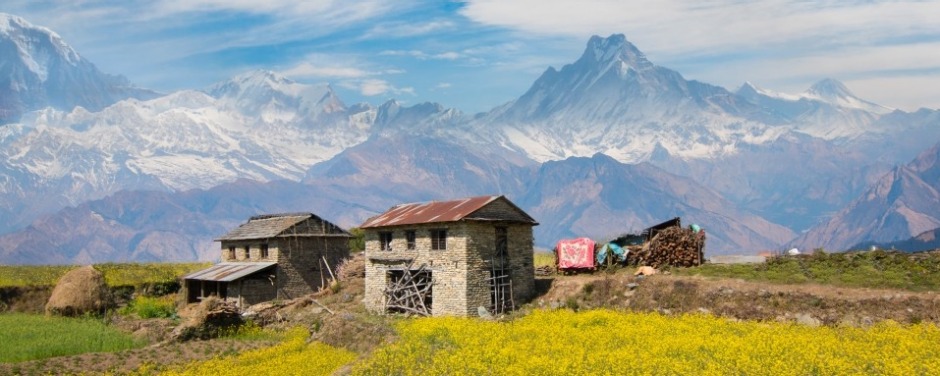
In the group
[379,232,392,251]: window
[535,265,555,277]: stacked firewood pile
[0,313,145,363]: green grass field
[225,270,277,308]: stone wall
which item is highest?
[379,232,392,251]: window

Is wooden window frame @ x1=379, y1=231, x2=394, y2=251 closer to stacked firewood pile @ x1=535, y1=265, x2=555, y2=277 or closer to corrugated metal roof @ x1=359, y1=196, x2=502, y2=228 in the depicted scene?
corrugated metal roof @ x1=359, y1=196, x2=502, y2=228

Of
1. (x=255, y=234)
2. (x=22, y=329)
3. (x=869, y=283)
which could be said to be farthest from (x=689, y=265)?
(x=22, y=329)

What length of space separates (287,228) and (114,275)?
1520cm

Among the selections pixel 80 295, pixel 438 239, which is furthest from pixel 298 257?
pixel 438 239

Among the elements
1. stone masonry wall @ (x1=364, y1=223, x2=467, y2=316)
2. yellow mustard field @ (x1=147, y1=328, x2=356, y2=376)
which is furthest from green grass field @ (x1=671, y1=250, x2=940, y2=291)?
yellow mustard field @ (x1=147, y1=328, x2=356, y2=376)

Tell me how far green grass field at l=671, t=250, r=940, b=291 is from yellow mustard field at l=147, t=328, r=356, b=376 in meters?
20.9

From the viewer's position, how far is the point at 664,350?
28.0m

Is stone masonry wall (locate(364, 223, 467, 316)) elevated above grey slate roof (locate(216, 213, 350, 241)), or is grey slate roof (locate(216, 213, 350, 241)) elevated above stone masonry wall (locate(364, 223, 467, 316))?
grey slate roof (locate(216, 213, 350, 241))

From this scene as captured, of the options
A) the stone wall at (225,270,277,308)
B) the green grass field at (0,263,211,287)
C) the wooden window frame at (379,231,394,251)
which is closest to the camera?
the wooden window frame at (379,231,394,251)

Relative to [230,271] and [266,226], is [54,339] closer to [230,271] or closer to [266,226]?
[230,271]

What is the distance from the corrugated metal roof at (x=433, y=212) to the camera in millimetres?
47438

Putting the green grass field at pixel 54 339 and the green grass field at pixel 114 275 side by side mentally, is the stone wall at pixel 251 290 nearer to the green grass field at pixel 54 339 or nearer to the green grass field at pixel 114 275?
the green grass field at pixel 114 275

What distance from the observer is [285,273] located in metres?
59.0

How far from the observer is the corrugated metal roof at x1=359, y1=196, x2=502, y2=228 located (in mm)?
47438
